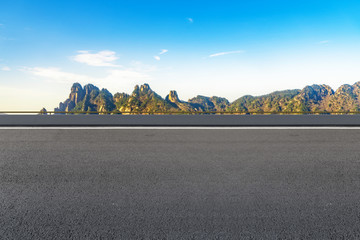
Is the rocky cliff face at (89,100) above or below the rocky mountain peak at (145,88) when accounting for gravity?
below

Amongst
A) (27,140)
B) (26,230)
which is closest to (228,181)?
(26,230)

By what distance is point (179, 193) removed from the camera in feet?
13.0

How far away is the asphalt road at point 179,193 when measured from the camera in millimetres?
2955

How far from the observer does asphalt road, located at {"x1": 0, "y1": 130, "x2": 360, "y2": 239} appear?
296cm

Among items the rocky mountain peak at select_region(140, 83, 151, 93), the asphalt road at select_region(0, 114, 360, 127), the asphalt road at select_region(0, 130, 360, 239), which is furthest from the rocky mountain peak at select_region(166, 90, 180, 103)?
the asphalt road at select_region(0, 130, 360, 239)

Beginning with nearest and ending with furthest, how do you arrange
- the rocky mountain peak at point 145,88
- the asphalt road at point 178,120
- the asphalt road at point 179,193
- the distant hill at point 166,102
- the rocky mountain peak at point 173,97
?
the asphalt road at point 179,193
the asphalt road at point 178,120
the distant hill at point 166,102
the rocky mountain peak at point 145,88
the rocky mountain peak at point 173,97

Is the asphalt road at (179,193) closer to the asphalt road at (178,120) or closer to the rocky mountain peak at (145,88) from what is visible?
the asphalt road at (178,120)

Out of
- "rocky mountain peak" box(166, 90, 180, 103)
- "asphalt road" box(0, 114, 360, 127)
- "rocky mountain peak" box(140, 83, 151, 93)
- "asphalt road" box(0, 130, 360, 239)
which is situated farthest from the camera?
"rocky mountain peak" box(166, 90, 180, 103)

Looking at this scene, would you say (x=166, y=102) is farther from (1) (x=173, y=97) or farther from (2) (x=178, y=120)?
(2) (x=178, y=120)

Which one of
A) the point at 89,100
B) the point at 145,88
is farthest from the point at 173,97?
the point at 89,100

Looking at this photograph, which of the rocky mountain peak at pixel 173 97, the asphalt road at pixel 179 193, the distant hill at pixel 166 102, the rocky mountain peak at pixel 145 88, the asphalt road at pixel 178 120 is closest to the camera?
the asphalt road at pixel 179 193

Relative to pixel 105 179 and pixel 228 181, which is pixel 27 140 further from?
pixel 228 181

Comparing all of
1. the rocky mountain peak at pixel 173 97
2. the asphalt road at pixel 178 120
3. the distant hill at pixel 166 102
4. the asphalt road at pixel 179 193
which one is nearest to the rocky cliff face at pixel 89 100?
the distant hill at pixel 166 102

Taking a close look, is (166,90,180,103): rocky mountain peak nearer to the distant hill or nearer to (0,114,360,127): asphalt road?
the distant hill
